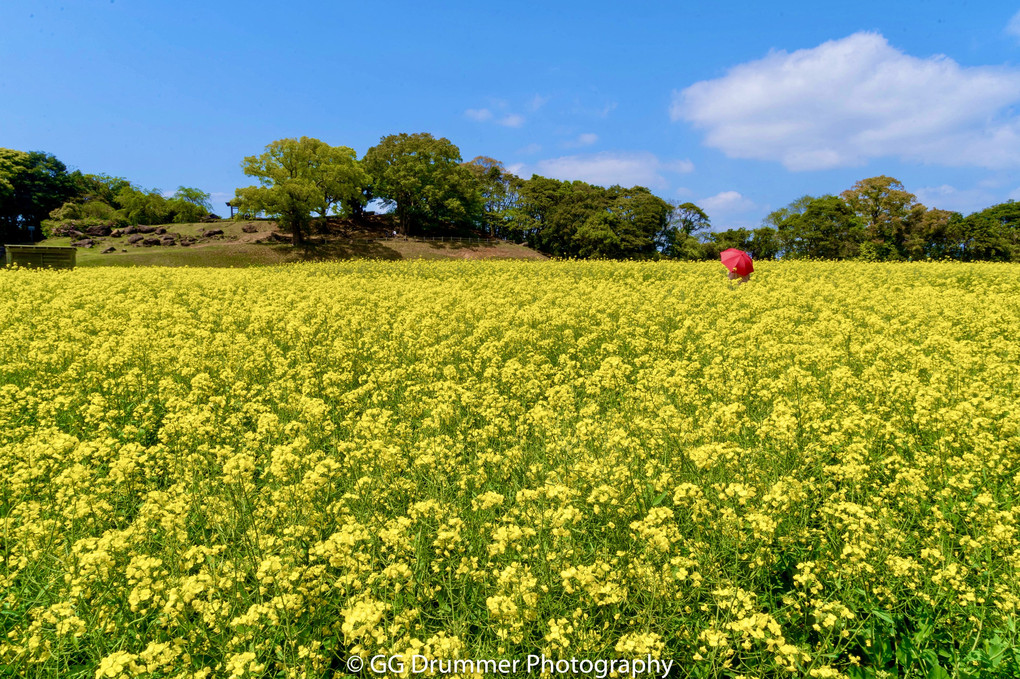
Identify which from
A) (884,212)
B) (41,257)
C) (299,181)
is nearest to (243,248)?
(299,181)

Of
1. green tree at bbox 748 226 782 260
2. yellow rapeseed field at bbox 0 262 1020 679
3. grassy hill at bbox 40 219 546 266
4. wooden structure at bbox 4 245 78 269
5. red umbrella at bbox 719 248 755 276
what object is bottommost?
yellow rapeseed field at bbox 0 262 1020 679

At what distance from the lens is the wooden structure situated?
31422 mm

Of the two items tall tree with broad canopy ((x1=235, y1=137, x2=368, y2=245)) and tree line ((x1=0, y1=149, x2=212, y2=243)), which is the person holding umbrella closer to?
tall tree with broad canopy ((x1=235, y1=137, x2=368, y2=245))

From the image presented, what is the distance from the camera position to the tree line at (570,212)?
219 feet

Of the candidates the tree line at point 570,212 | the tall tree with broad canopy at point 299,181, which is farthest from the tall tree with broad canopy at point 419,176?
the tall tree with broad canopy at point 299,181

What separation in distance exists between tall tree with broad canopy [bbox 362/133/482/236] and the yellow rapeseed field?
240ft

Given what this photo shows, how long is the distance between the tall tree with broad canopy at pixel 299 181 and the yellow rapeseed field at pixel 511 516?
48745 millimetres

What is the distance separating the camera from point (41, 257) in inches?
1268

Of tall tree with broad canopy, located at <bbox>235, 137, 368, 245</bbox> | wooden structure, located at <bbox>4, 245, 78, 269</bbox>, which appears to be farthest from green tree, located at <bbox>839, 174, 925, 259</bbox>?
wooden structure, located at <bbox>4, 245, 78, 269</bbox>

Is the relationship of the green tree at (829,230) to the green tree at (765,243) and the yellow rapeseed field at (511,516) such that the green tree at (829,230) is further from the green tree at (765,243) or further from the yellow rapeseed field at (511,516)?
the yellow rapeseed field at (511,516)

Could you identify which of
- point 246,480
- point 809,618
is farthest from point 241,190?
point 809,618

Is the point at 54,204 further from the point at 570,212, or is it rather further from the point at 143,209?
the point at 570,212

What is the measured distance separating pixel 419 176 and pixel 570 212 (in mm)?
25500

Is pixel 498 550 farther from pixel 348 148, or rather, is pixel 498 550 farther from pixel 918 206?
pixel 918 206
